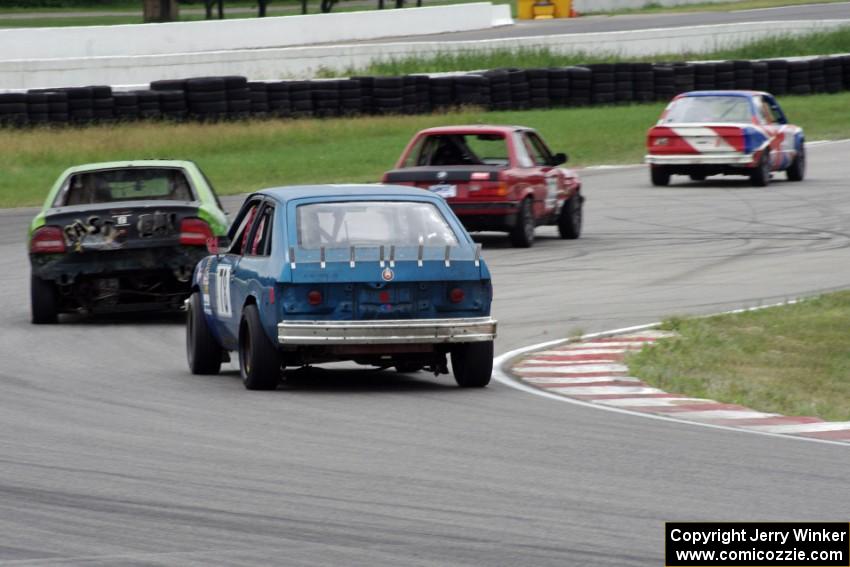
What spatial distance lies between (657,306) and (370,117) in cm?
2042

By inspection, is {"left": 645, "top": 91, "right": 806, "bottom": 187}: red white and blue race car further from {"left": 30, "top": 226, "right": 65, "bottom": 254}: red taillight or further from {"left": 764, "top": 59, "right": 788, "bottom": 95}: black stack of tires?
{"left": 30, "top": 226, "right": 65, "bottom": 254}: red taillight

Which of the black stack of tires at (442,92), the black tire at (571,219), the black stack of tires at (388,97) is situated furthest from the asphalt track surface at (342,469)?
the black stack of tires at (442,92)

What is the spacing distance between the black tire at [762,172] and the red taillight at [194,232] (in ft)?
44.7

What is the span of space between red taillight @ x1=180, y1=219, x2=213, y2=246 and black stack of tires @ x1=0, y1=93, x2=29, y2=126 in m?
17.9

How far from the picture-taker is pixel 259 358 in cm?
1051

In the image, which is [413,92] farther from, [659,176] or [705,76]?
[659,176]

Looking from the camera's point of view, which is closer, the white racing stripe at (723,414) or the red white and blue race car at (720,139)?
the white racing stripe at (723,414)

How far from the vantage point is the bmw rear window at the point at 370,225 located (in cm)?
1079

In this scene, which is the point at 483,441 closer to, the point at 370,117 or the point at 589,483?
the point at 589,483

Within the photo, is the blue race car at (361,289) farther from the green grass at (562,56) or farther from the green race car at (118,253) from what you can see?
the green grass at (562,56)

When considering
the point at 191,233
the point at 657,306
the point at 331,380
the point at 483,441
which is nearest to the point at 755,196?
the point at 657,306

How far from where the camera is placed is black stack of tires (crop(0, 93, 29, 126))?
31188mm

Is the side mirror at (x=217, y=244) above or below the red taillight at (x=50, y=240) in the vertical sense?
above

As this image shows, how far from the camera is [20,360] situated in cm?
1230
